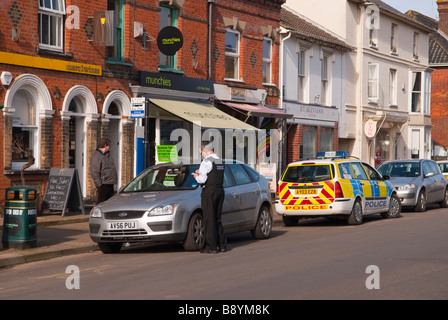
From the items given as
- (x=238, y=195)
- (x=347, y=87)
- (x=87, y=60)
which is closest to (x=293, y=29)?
(x=347, y=87)

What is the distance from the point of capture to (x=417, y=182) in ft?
75.0

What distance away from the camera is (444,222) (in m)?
18.7

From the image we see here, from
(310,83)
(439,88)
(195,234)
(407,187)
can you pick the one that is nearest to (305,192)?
(195,234)

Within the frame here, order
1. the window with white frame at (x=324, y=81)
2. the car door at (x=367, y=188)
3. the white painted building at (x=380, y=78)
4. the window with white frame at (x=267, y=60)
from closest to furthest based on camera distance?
1. the car door at (x=367, y=188)
2. the window with white frame at (x=267, y=60)
3. the window with white frame at (x=324, y=81)
4. the white painted building at (x=380, y=78)

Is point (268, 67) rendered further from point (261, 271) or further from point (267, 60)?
point (261, 271)

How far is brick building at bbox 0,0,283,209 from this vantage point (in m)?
18.3

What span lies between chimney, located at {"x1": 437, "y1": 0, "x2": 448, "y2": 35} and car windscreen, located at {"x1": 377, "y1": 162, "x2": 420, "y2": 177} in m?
33.5

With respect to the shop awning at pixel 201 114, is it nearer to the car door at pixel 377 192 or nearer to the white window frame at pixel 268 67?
the white window frame at pixel 268 67

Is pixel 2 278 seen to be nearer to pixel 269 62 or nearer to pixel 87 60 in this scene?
pixel 87 60

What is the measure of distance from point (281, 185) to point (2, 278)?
899cm

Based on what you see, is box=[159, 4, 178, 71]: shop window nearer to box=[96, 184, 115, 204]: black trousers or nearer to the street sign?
the street sign

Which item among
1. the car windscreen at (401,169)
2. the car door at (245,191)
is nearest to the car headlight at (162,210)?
the car door at (245,191)

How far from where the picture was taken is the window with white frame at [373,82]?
3738 centimetres

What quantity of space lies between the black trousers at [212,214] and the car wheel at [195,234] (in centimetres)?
21
